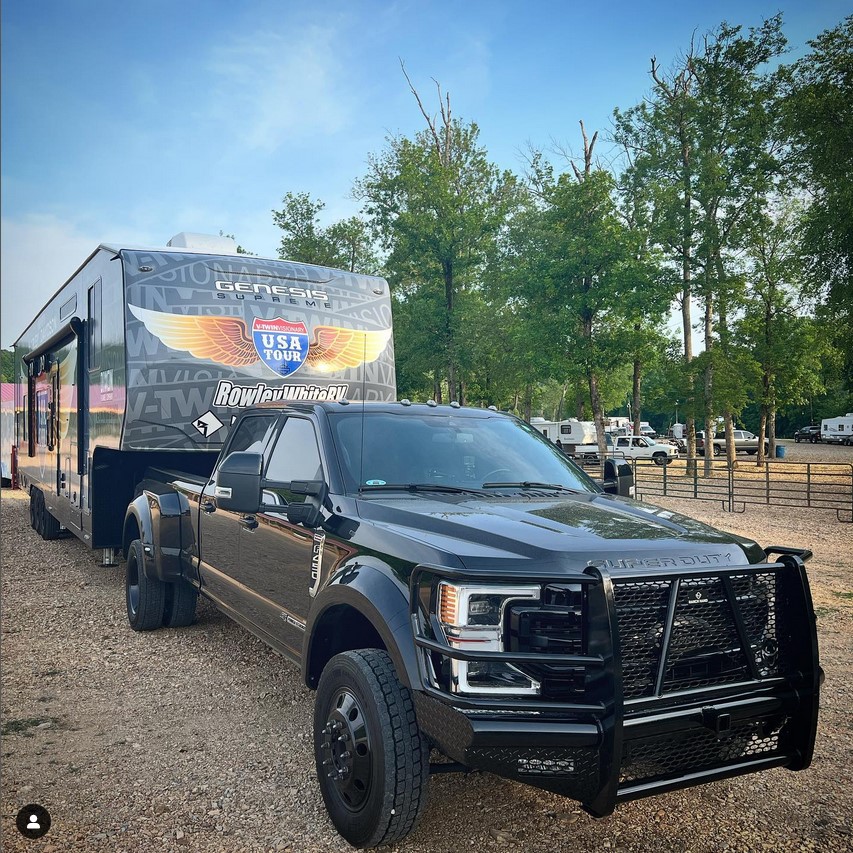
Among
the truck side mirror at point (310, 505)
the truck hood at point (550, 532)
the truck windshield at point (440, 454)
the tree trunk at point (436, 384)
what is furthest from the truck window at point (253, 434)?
the tree trunk at point (436, 384)

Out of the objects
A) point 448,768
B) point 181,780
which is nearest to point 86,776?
point 181,780

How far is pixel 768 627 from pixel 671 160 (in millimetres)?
26284

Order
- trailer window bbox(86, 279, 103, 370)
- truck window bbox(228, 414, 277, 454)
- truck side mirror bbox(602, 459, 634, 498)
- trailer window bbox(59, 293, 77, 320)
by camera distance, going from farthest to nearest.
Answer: trailer window bbox(59, 293, 77, 320) < trailer window bbox(86, 279, 103, 370) < truck window bbox(228, 414, 277, 454) < truck side mirror bbox(602, 459, 634, 498)

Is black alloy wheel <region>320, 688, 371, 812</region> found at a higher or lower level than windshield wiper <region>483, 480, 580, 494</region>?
lower

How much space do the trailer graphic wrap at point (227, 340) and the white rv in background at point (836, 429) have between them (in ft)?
159

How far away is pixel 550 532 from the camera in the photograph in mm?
3396

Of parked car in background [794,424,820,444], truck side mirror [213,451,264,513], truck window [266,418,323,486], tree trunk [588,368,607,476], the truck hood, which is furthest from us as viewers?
parked car in background [794,424,820,444]

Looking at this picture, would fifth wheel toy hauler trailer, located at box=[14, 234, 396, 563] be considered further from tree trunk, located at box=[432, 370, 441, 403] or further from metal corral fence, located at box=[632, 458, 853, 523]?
tree trunk, located at box=[432, 370, 441, 403]

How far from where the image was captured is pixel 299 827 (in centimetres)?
363

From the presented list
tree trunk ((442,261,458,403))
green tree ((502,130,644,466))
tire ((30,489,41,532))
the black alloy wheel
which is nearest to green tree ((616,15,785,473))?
green tree ((502,130,644,466))

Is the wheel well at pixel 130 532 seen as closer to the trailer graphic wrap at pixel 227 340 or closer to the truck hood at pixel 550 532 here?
the trailer graphic wrap at pixel 227 340

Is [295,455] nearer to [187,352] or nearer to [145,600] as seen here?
[145,600]

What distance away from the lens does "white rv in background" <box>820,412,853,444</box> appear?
51656mm

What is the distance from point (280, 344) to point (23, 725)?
4.24 meters
